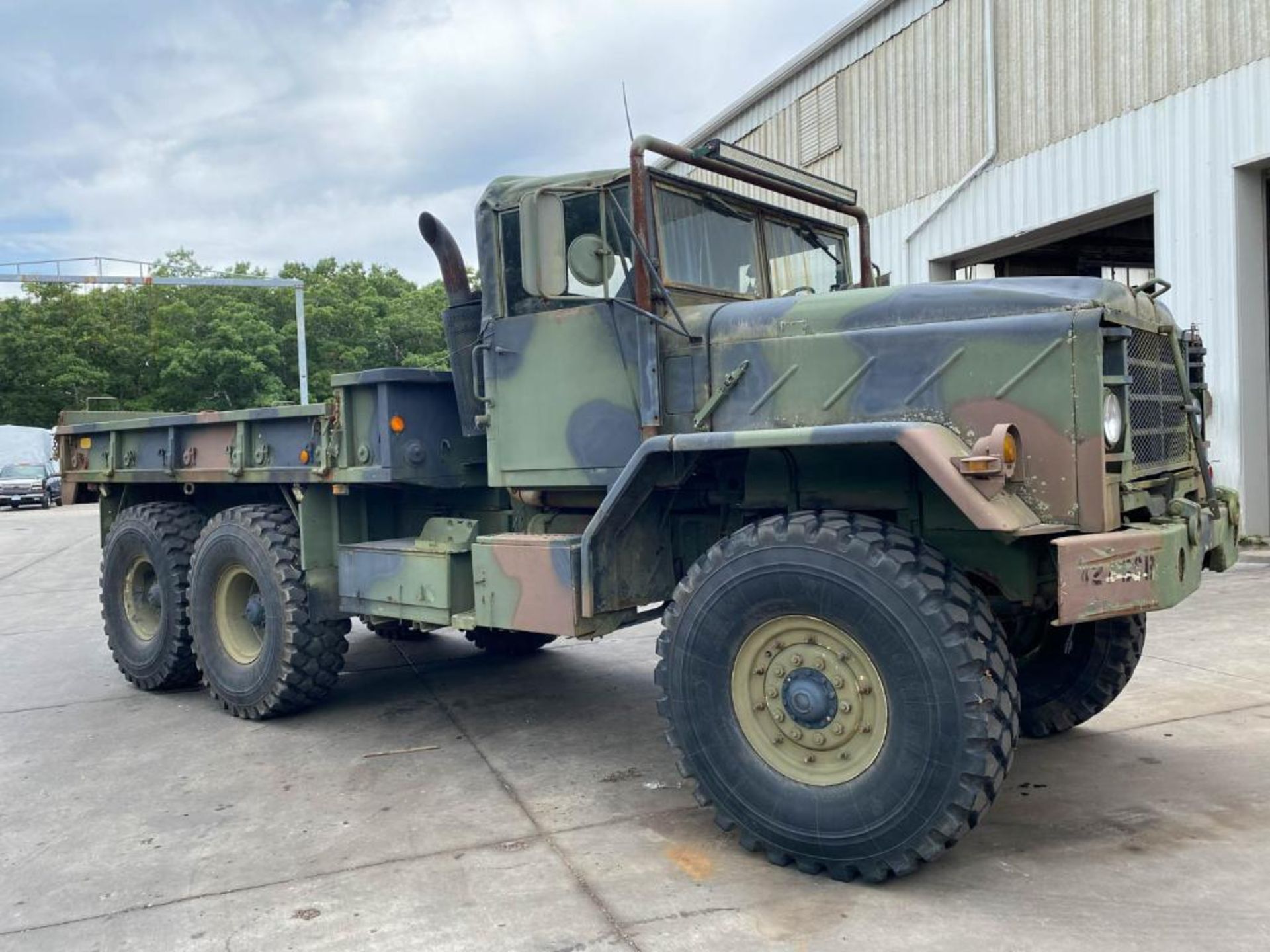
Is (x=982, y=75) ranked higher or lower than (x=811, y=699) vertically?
higher

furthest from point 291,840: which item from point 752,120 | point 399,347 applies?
point 399,347

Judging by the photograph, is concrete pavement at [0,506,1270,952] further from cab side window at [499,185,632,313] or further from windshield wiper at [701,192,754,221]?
windshield wiper at [701,192,754,221]

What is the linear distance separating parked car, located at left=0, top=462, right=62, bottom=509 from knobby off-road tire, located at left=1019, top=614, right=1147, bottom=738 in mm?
32465

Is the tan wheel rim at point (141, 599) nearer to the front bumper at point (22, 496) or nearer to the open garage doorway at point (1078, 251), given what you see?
the open garage doorway at point (1078, 251)

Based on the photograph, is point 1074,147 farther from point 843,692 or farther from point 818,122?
point 843,692

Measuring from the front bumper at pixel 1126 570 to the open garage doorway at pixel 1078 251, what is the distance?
8.67 m

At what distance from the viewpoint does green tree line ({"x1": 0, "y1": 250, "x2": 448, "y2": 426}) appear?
3675 cm

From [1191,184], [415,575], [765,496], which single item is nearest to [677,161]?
[765,496]

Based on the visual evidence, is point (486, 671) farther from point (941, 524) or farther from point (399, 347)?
point (399, 347)

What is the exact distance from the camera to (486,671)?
6.80m

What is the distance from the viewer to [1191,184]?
1025cm

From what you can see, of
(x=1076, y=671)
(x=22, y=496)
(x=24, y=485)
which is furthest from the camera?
(x=22, y=496)

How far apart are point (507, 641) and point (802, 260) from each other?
3391 mm

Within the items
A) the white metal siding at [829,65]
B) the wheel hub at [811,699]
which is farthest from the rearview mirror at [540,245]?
the white metal siding at [829,65]
